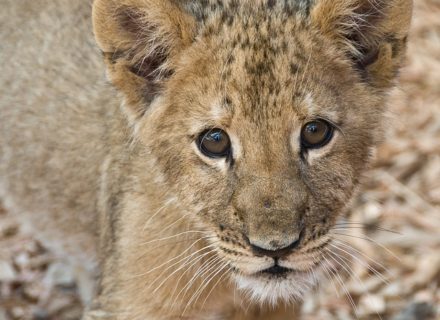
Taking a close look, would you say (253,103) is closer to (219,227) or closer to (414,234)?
(219,227)

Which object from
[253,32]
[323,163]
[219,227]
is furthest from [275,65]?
[219,227]

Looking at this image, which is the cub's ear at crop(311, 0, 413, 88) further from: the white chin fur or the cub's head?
the white chin fur

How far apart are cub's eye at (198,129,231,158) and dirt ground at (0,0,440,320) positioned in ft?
5.56

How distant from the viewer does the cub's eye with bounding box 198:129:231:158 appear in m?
3.96

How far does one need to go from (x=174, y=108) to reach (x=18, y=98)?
194cm

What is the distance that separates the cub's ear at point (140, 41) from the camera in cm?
409

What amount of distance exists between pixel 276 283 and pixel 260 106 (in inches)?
29.6

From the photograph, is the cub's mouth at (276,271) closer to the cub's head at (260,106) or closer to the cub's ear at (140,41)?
the cub's head at (260,106)

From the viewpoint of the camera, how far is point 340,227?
4.24 metres

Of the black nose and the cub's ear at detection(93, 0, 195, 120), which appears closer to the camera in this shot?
the black nose

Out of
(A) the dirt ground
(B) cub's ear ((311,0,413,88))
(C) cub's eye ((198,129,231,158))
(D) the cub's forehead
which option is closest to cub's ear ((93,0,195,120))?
(D) the cub's forehead

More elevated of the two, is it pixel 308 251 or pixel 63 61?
pixel 63 61

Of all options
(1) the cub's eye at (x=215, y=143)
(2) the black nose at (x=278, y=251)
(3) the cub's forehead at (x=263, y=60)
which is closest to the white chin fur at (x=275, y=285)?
(2) the black nose at (x=278, y=251)

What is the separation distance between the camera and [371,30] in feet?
14.0
